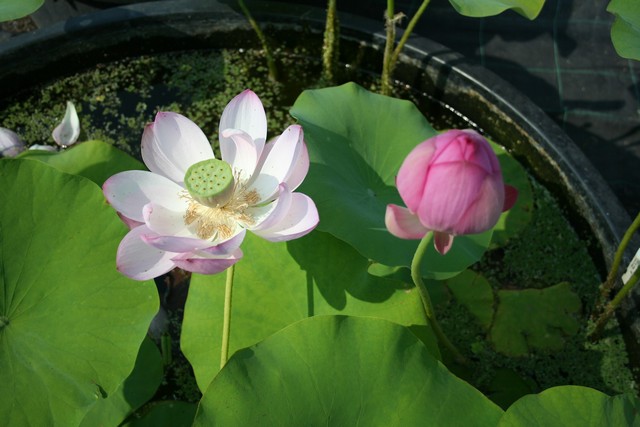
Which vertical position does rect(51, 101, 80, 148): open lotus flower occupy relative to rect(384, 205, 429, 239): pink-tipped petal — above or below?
below

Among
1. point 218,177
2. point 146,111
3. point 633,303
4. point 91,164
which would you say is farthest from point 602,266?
point 146,111

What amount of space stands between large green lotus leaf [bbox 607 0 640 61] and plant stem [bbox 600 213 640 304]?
31cm

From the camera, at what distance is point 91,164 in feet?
4.09

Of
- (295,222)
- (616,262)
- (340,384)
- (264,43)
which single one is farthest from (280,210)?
(264,43)

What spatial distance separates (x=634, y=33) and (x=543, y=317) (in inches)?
27.1

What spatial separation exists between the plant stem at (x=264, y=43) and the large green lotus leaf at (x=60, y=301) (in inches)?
34.5

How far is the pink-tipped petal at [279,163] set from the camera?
923 millimetres

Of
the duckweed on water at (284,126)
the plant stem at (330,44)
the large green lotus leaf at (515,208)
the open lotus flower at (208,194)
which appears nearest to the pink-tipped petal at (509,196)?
the open lotus flower at (208,194)

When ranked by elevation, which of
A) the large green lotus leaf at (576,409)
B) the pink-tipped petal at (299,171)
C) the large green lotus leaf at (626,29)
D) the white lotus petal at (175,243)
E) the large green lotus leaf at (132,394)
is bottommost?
the large green lotus leaf at (132,394)

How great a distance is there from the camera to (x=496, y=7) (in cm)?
126

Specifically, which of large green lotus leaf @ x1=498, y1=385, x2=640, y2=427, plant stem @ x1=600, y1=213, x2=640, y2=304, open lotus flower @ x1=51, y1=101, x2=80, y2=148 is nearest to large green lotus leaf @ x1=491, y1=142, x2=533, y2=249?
plant stem @ x1=600, y1=213, x2=640, y2=304

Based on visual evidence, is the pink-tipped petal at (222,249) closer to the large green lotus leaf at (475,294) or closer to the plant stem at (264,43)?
the large green lotus leaf at (475,294)

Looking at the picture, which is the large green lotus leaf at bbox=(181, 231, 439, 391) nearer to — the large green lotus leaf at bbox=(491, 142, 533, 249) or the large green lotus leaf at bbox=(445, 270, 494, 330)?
the large green lotus leaf at bbox=(445, 270, 494, 330)

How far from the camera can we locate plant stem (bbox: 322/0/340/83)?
1688 mm
